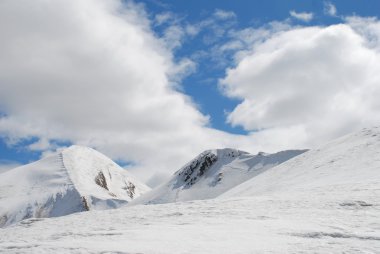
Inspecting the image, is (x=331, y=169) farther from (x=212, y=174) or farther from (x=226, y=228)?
(x=212, y=174)

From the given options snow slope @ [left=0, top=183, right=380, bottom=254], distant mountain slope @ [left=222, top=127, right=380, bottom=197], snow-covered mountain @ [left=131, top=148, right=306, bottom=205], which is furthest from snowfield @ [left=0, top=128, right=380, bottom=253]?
snow-covered mountain @ [left=131, top=148, right=306, bottom=205]

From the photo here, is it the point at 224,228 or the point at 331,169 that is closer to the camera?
the point at 224,228

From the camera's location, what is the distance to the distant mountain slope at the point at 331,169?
35441 mm

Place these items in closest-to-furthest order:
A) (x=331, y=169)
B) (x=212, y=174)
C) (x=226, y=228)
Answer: (x=226, y=228), (x=331, y=169), (x=212, y=174)

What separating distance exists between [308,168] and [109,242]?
39.7 m

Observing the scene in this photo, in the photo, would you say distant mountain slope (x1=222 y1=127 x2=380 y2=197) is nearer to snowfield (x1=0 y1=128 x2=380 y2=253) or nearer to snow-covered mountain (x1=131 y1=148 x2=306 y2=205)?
snowfield (x1=0 y1=128 x2=380 y2=253)

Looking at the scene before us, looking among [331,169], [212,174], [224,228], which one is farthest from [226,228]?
[212,174]

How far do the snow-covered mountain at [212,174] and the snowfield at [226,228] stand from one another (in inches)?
3631

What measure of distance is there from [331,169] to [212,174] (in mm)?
90912

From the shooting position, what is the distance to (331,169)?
145 ft

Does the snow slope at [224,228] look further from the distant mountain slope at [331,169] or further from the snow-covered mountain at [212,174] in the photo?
the snow-covered mountain at [212,174]

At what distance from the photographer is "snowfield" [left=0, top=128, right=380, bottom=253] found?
13.5 m

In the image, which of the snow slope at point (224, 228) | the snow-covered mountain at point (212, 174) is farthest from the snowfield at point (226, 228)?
the snow-covered mountain at point (212, 174)

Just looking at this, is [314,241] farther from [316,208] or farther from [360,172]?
→ [360,172]
